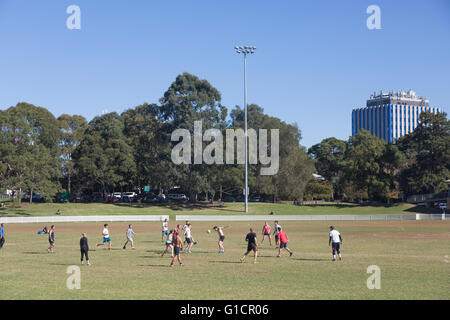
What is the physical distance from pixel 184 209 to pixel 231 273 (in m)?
64.3

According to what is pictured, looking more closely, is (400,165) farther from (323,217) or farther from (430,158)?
(323,217)

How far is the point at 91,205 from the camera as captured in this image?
84.3 m

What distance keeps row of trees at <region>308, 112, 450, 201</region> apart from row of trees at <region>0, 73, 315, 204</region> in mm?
10282

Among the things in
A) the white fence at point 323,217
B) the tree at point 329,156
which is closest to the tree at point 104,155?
the white fence at point 323,217

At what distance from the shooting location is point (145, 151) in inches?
3917

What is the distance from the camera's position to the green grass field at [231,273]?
17.6 m

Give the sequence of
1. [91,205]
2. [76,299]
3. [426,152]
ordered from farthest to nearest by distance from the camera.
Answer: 1. [426,152]
2. [91,205]
3. [76,299]

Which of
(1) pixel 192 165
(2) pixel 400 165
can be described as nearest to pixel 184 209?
(1) pixel 192 165

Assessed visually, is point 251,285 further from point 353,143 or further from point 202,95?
point 353,143

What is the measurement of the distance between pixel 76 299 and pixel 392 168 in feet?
307

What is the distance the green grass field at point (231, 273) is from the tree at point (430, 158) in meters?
61.8

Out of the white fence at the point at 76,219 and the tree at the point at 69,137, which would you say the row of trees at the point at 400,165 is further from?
the tree at the point at 69,137

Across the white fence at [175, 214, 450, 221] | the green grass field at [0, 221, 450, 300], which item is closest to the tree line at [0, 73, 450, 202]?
the white fence at [175, 214, 450, 221]

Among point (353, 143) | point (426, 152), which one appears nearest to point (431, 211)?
point (426, 152)
